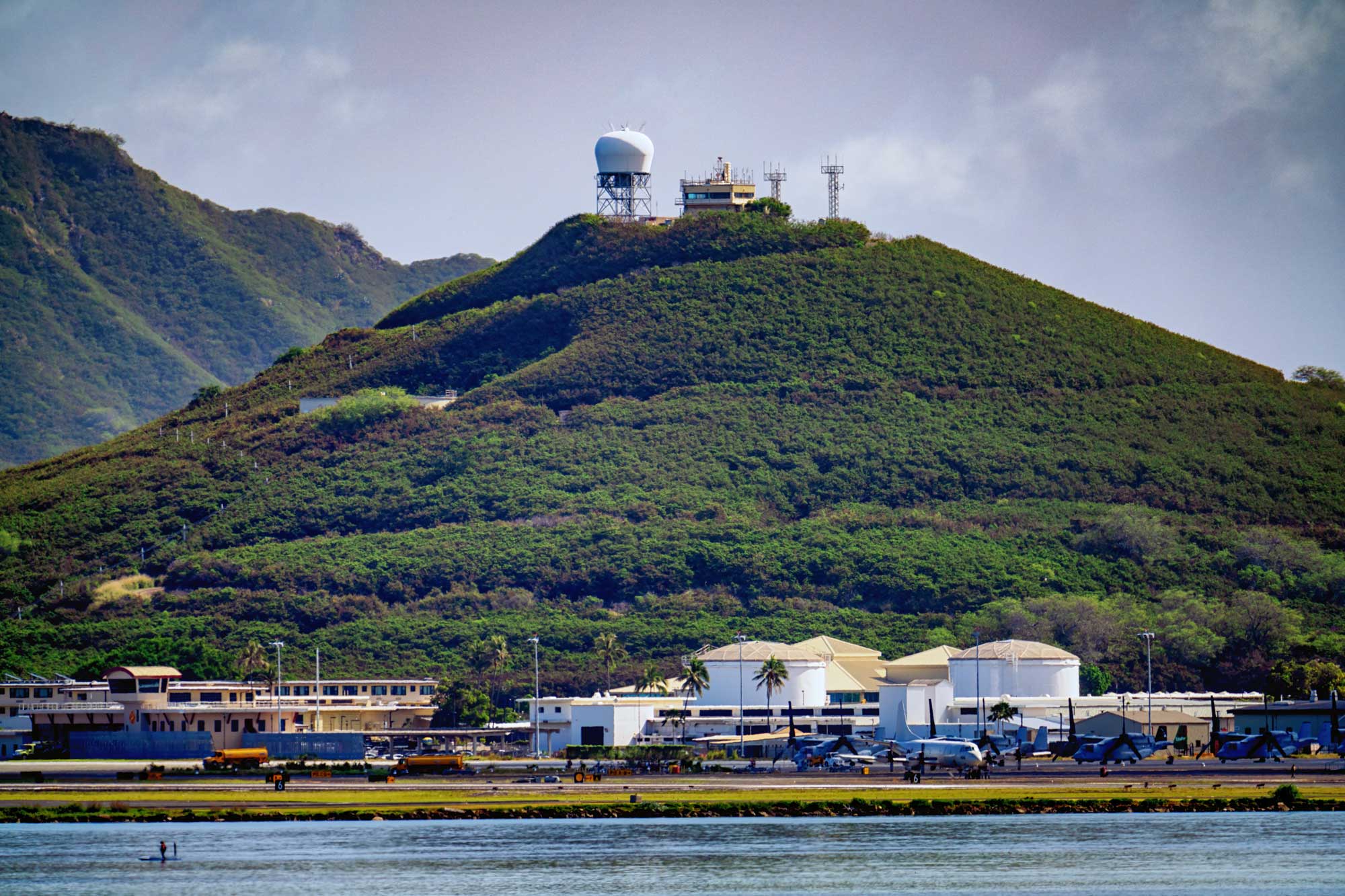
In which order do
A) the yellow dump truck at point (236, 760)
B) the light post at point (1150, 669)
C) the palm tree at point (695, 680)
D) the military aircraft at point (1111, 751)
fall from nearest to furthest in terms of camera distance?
the military aircraft at point (1111, 751)
the yellow dump truck at point (236, 760)
the light post at point (1150, 669)
the palm tree at point (695, 680)

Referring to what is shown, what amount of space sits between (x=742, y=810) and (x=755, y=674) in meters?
73.3

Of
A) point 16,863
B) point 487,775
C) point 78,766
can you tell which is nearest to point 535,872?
point 16,863

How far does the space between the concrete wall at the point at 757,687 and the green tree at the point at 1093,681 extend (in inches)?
950

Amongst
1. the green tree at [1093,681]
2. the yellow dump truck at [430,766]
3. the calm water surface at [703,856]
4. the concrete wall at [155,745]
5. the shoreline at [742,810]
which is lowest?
the calm water surface at [703,856]

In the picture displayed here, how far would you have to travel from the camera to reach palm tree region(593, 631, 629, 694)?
589 ft

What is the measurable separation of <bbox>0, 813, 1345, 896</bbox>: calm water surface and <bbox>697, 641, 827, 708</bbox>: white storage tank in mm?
72068

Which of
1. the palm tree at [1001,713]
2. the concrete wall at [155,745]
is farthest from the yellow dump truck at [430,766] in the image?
the palm tree at [1001,713]

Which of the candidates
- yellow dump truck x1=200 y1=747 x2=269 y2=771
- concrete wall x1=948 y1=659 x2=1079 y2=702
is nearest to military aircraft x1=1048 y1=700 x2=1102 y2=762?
concrete wall x1=948 y1=659 x2=1079 y2=702

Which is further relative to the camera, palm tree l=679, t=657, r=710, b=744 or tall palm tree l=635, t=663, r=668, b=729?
tall palm tree l=635, t=663, r=668, b=729

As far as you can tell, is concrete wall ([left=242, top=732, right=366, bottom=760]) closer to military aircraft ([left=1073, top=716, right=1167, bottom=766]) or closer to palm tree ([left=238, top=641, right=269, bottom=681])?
palm tree ([left=238, top=641, right=269, bottom=681])

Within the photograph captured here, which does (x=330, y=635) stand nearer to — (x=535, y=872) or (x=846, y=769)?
(x=846, y=769)

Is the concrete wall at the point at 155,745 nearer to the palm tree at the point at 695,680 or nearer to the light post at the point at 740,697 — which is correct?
the light post at the point at 740,697

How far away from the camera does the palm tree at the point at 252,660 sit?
180625 millimetres

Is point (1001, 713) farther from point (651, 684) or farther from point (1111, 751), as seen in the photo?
point (651, 684)
